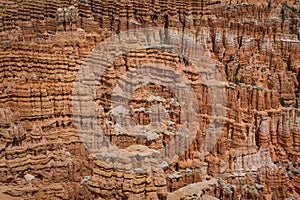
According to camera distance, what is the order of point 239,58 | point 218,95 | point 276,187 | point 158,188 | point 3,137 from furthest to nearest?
point 239,58, point 218,95, point 276,187, point 3,137, point 158,188

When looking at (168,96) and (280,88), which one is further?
(280,88)

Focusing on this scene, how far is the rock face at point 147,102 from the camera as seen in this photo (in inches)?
382

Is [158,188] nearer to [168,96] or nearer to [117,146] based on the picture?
[117,146]

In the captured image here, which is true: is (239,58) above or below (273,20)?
below

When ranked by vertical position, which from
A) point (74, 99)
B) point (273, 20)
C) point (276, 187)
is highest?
point (273, 20)

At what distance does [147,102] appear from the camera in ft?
39.6

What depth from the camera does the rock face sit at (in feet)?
31.8

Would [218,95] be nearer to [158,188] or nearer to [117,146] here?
[117,146]

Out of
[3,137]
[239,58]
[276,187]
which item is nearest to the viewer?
[3,137]

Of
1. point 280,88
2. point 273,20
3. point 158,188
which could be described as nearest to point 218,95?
point 280,88

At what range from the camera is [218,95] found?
13.3 m

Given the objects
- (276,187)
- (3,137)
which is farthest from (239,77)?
(3,137)

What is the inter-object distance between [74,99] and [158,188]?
4.41m

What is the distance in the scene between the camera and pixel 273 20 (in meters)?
17.1
